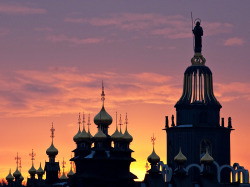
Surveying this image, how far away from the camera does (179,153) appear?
13612cm

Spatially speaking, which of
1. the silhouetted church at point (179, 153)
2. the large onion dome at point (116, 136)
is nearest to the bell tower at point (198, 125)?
the silhouetted church at point (179, 153)

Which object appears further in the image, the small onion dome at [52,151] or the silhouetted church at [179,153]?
the small onion dome at [52,151]

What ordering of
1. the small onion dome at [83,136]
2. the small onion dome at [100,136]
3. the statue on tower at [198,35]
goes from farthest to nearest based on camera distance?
the statue on tower at [198,35], the small onion dome at [83,136], the small onion dome at [100,136]

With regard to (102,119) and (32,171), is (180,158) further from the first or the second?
(32,171)

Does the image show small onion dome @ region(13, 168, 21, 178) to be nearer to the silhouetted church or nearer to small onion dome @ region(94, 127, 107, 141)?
the silhouetted church

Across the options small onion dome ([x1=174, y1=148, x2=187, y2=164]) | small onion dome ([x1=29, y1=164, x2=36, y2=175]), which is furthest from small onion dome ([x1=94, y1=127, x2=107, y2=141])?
small onion dome ([x1=29, y1=164, x2=36, y2=175])

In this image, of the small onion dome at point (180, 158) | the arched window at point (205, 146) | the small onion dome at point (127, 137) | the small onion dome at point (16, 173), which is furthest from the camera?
the small onion dome at point (16, 173)

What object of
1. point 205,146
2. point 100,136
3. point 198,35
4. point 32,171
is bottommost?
point 100,136

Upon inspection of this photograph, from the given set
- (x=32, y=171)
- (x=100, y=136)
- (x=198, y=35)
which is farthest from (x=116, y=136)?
(x=32, y=171)

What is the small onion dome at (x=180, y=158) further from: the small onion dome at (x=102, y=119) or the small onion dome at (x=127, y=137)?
the small onion dome at (x=102, y=119)

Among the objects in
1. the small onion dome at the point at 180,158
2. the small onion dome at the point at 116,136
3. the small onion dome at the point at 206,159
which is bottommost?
the small onion dome at the point at 206,159

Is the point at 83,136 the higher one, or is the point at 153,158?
the point at 83,136

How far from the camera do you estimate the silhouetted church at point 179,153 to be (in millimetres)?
124062

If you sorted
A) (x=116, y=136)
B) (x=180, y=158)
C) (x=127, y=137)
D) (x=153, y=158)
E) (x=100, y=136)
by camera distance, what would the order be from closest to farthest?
1. (x=100, y=136)
2. (x=116, y=136)
3. (x=127, y=137)
4. (x=153, y=158)
5. (x=180, y=158)
